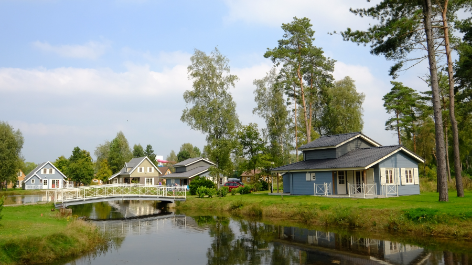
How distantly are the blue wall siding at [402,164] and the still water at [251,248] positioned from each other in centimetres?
1224

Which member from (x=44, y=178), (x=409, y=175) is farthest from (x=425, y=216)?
(x=44, y=178)

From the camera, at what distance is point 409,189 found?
30.8 metres

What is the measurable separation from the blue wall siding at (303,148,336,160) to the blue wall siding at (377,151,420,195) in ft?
16.1

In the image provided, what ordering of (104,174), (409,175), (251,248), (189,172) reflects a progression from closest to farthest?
1. (251,248)
2. (409,175)
3. (189,172)
4. (104,174)

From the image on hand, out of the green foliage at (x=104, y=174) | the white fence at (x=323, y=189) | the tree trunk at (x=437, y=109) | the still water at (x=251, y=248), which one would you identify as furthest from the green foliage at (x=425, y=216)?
the green foliage at (x=104, y=174)

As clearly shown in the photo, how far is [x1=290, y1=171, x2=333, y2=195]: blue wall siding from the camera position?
103 ft

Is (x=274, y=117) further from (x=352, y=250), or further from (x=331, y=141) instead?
(x=352, y=250)

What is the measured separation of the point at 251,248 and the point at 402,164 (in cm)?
1959

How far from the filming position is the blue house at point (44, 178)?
7194 centimetres

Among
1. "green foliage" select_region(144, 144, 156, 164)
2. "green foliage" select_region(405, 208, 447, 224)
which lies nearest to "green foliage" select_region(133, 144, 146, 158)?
"green foliage" select_region(144, 144, 156, 164)

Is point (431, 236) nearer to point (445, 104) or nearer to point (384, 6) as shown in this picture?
point (384, 6)

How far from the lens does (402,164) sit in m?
30.8

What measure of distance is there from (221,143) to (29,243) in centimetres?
2548

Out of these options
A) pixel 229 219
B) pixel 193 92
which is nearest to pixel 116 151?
pixel 193 92
